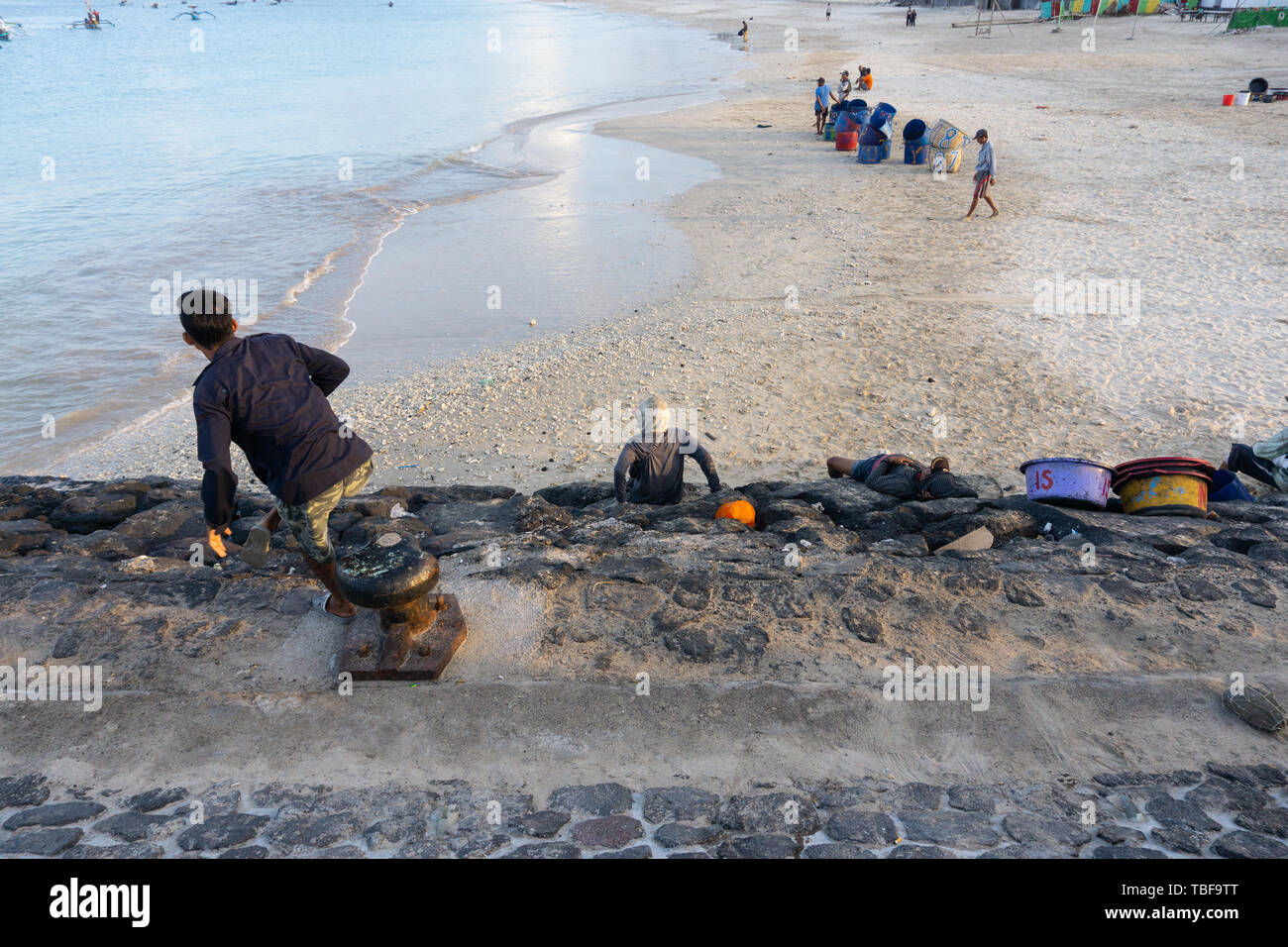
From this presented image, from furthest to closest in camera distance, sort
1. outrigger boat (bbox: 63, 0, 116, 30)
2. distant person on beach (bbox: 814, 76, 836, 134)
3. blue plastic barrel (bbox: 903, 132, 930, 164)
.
Answer: outrigger boat (bbox: 63, 0, 116, 30)
distant person on beach (bbox: 814, 76, 836, 134)
blue plastic barrel (bbox: 903, 132, 930, 164)

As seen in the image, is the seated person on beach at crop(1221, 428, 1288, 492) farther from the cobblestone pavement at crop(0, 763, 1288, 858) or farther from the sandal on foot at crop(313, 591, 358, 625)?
the sandal on foot at crop(313, 591, 358, 625)

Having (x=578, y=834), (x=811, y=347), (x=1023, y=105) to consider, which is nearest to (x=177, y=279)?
(x=811, y=347)

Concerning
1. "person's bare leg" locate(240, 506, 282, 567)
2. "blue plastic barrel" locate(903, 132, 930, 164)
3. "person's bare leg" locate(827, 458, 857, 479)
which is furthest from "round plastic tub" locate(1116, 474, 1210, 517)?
"blue plastic barrel" locate(903, 132, 930, 164)

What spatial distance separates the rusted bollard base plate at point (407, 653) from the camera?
3914mm

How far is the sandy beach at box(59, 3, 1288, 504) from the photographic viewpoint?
27.9ft

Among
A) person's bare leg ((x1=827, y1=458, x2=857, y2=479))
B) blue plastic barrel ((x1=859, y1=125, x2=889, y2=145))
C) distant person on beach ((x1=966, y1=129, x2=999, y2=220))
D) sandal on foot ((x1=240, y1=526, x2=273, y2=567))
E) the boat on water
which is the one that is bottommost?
person's bare leg ((x1=827, y1=458, x2=857, y2=479))

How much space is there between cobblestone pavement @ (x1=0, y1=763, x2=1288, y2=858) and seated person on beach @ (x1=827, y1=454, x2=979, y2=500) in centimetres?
308

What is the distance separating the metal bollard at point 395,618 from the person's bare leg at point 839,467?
4.16 meters

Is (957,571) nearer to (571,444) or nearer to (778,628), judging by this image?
(778,628)

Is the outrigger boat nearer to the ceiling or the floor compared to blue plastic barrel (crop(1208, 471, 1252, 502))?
nearer to the ceiling

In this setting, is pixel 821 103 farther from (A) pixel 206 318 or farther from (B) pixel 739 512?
(A) pixel 206 318

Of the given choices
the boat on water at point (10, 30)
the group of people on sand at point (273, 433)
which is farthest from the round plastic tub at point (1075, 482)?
the boat on water at point (10, 30)

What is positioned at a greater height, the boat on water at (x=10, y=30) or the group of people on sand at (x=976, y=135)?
the boat on water at (x=10, y=30)

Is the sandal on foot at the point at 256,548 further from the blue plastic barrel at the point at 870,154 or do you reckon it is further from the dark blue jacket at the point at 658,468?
the blue plastic barrel at the point at 870,154
